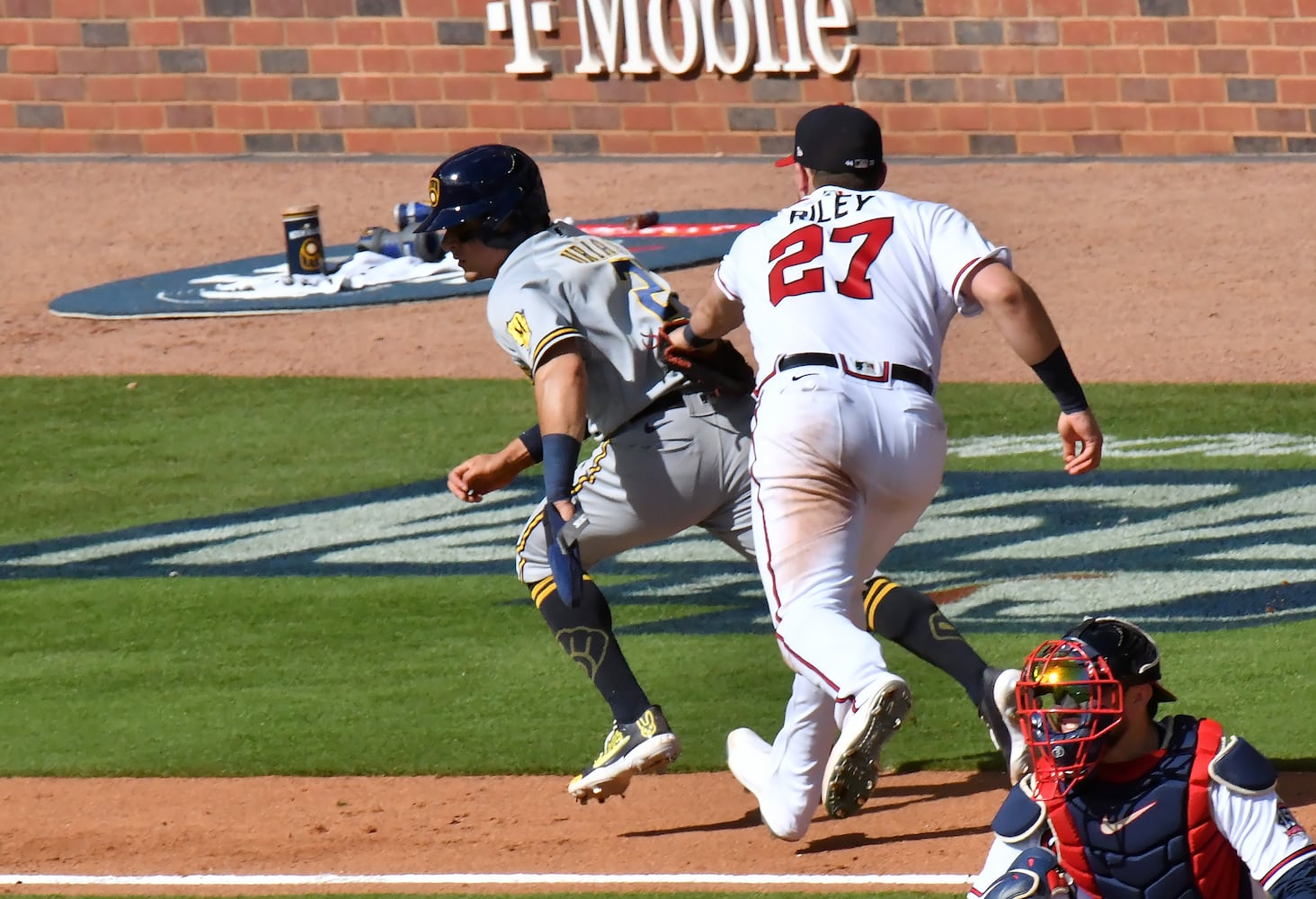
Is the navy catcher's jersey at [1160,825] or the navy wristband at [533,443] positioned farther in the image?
the navy wristband at [533,443]

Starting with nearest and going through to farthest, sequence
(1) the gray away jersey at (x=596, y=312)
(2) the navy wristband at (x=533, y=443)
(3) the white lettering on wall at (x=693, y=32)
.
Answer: (1) the gray away jersey at (x=596, y=312)
(2) the navy wristband at (x=533, y=443)
(3) the white lettering on wall at (x=693, y=32)

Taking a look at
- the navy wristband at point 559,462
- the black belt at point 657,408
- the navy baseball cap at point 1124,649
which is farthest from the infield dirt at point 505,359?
the navy baseball cap at point 1124,649

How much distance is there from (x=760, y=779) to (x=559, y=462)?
1.00 metres

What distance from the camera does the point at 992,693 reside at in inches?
208

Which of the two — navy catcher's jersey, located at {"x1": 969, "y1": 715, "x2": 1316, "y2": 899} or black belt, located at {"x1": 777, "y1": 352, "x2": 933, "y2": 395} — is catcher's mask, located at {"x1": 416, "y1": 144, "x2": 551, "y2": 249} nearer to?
black belt, located at {"x1": 777, "y1": 352, "x2": 933, "y2": 395}

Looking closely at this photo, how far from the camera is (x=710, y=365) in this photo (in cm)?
577

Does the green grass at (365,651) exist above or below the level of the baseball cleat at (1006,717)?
below

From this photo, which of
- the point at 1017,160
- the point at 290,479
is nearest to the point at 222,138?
the point at 1017,160

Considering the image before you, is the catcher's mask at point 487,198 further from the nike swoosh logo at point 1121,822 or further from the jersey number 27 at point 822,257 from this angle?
the nike swoosh logo at point 1121,822

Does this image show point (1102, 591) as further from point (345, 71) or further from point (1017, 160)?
point (345, 71)

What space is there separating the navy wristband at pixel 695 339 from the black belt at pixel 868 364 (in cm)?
63

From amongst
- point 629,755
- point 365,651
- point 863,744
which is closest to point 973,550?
point 365,651

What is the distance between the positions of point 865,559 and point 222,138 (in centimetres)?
1555

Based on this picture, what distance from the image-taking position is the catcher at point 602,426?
5543 mm
